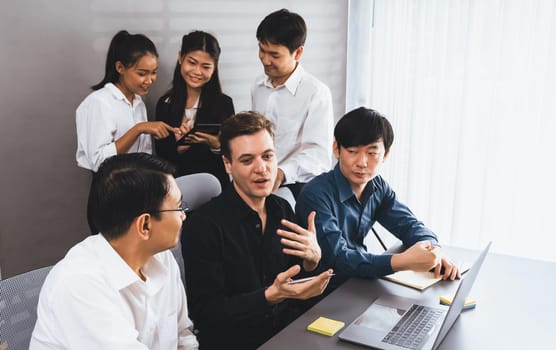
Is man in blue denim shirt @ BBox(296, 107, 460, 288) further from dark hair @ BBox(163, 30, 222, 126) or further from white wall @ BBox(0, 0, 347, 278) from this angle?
white wall @ BBox(0, 0, 347, 278)

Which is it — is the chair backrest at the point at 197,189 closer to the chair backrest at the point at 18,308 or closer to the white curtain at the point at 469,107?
the chair backrest at the point at 18,308

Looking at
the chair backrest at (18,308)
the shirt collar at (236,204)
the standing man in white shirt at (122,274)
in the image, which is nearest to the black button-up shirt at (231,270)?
the shirt collar at (236,204)

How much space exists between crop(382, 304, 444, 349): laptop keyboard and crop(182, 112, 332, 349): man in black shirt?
0.78ft

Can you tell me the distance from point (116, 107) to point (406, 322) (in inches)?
64.0

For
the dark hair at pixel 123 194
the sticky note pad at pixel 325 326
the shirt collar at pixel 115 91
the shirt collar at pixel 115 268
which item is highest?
the shirt collar at pixel 115 91

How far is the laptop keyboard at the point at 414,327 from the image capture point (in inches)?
54.8

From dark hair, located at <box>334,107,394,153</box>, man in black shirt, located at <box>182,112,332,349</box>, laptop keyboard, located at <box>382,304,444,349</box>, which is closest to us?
laptop keyboard, located at <box>382,304,444,349</box>

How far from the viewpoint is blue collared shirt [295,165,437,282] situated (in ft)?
5.97

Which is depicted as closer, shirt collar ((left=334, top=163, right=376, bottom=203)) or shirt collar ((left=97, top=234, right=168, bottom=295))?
shirt collar ((left=97, top=234, right=168, bottom=295))

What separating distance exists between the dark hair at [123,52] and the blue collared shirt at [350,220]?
980mm

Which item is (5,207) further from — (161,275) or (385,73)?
(385,73)

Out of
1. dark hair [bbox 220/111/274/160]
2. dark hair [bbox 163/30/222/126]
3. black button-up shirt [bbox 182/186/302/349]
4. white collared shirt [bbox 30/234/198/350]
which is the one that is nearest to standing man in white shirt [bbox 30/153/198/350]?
white collared shirt [bbox 30/234/198/350]

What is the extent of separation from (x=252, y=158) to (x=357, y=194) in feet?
1.77

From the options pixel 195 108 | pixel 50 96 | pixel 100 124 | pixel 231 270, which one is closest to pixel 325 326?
pixel 231 270
